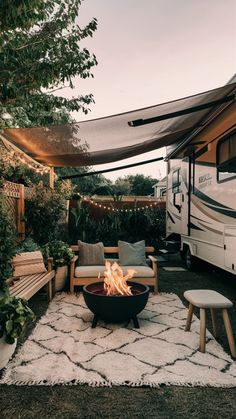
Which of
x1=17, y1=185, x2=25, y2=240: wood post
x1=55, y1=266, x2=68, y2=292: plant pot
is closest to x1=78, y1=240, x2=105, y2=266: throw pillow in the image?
x1=55, y1=266, x2=68, y2=292: plant pot

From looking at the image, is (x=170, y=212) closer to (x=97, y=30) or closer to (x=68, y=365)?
(x=97, y=30)

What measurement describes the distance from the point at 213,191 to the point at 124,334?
318 centimetres

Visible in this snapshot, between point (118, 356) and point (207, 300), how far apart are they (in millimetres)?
1052

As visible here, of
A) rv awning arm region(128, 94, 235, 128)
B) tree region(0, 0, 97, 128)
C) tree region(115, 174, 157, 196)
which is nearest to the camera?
Answer: rv awning arm region(128, 94, 235, 128)

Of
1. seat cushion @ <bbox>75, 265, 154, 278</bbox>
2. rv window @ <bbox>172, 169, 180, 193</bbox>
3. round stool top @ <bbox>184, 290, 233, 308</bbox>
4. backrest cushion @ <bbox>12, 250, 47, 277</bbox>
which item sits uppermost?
rv window @ <bbox>172, 169, 180, 193</bbox>

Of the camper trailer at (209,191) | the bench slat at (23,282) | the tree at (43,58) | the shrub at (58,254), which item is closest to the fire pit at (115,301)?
the bench slat at (23,282)

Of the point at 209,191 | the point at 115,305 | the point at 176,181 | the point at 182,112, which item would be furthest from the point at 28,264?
the point at 176,181

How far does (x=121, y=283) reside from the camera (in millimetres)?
3889

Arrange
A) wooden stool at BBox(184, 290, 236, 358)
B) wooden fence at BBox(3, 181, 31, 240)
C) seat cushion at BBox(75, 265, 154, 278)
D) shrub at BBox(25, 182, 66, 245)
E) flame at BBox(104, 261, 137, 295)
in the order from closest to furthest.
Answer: wooden stool at BBox(184, 290, 236, 358)
flame at BBox(104, 261, 137, 295)
seat cushion at BBox(75, 265, 154, 278)
wooden fence at BBox(3, 181, 31, 240)
shrub at BBox(25, 182, 66, 245)

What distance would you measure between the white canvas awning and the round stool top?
246 centimetres

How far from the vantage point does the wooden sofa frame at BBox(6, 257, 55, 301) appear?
→ 3.62 metres

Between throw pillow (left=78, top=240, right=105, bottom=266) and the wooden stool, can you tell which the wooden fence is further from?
the wooden stool

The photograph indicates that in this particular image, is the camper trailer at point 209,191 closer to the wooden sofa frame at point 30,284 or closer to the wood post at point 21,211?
the wooden sofa frame at point 30,284

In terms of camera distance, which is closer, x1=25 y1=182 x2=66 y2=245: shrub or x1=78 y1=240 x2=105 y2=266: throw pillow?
x1=78 y1=240 x2=105 y2=266: throw pillow
